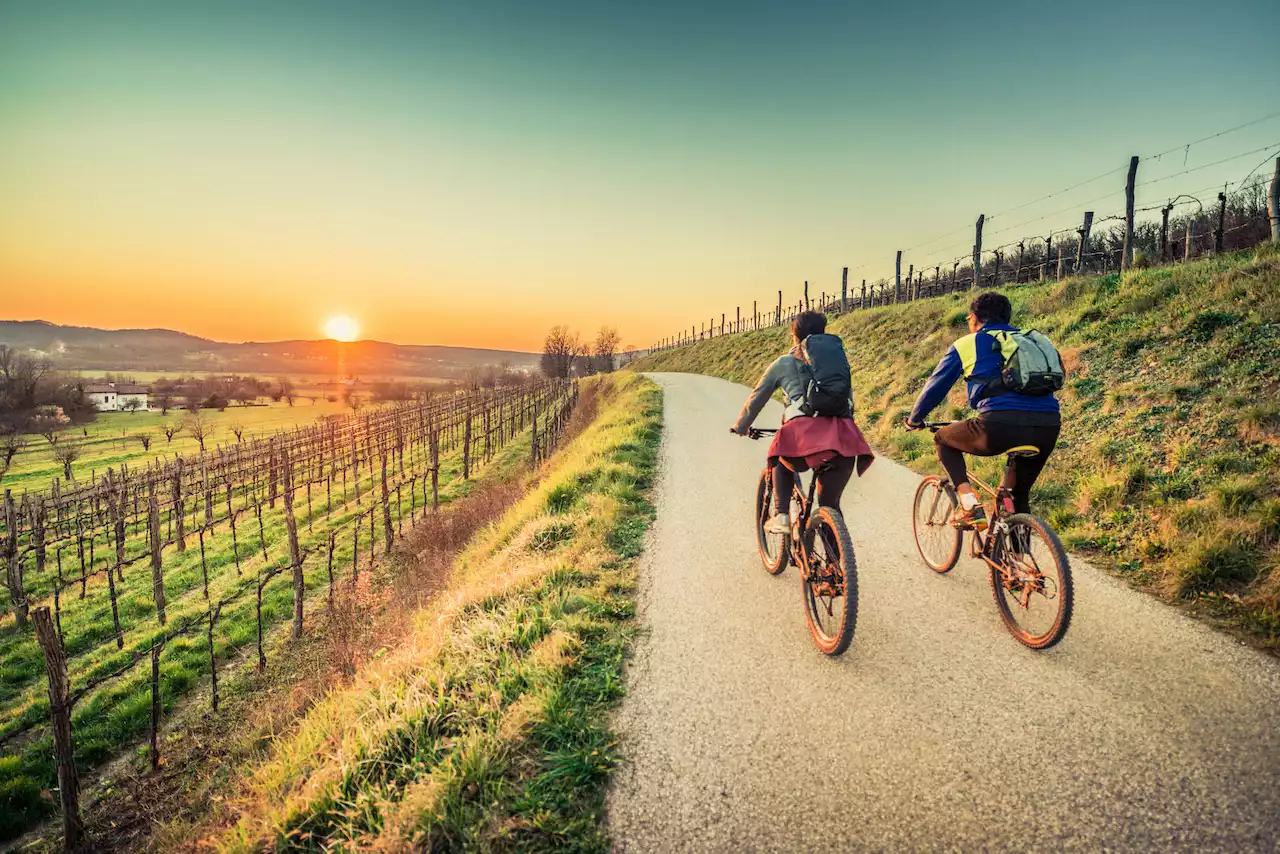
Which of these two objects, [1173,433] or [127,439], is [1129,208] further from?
[127,439]

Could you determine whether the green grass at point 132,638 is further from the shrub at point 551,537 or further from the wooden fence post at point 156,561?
the shrub at point 551,537

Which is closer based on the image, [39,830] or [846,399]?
[846,399]

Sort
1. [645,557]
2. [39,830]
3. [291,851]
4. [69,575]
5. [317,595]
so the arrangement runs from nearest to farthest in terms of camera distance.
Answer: [291,851] < [645,557] < [39,830] < [317,595] < [69,575]

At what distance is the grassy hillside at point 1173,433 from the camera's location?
14.5 feet

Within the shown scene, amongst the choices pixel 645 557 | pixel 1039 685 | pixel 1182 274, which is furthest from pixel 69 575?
pixel 1182 274

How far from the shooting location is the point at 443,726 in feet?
10.6

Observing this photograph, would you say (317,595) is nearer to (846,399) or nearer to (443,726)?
(443,726)

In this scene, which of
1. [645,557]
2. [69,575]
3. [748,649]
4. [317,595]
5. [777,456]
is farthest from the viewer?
[69,575]

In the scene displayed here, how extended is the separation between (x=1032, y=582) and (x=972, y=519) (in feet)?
2.33

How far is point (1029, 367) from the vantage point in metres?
3.65

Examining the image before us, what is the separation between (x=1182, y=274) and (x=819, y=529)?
11.0 m

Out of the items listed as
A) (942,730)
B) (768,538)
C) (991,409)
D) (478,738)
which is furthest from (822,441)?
(478,738)

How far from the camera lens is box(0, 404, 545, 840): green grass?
352 inches

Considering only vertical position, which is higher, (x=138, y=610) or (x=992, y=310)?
(x=992, y=310)
